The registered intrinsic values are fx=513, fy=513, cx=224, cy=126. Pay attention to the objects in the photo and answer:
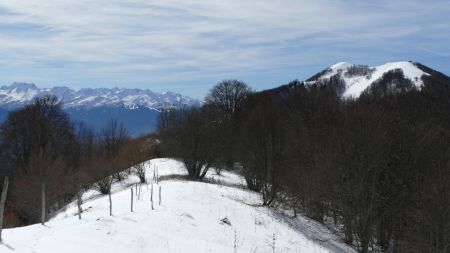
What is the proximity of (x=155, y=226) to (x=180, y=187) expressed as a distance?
1266 cm

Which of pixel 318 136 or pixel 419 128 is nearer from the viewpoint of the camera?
pixel 419 128

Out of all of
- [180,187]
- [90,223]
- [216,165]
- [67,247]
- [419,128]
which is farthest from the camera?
[216,165]

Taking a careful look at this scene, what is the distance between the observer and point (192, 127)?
49.7m

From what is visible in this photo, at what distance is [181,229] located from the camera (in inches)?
899

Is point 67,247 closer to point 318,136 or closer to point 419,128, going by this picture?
point 419,128

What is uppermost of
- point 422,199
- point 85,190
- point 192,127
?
point 192,127

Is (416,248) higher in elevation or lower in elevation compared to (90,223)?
lower

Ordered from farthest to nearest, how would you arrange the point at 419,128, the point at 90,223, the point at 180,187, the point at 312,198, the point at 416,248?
the point at 419,128
the point at 312,198
the point at 180,187
the point at 416,248
the point at 90,223

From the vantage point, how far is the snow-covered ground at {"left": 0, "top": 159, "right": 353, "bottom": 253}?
1770cm

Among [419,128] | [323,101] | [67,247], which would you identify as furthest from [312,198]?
[323,101]

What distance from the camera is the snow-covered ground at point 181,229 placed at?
17.7 metres

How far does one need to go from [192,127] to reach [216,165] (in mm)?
7907

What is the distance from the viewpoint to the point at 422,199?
3250 centimetres

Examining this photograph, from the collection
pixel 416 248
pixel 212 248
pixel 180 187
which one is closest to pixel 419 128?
pixel 416 248
